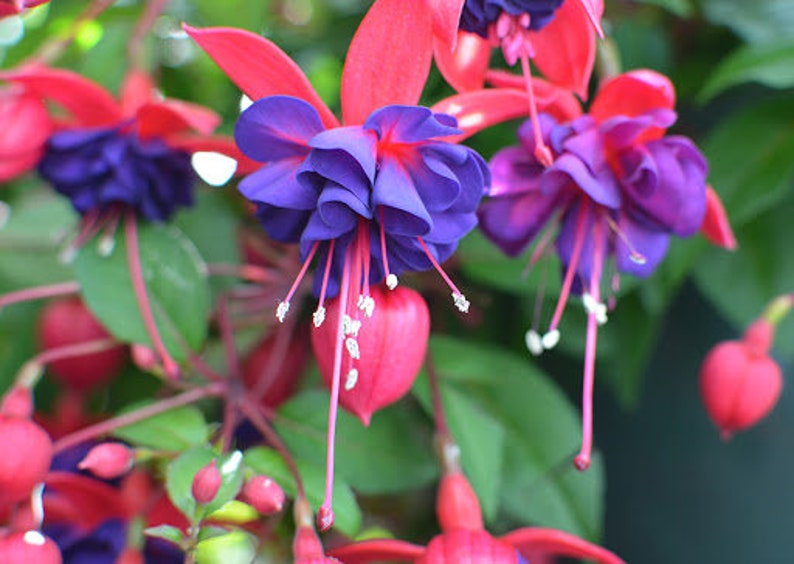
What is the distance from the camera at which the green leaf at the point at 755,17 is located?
830 millimetres

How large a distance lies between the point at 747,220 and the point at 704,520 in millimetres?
296

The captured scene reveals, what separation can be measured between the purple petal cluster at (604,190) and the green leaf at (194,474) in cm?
22

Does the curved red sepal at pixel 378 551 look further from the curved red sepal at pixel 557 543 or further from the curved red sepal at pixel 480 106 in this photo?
the curved red sepal at pixel 480 106

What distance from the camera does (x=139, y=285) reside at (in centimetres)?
70

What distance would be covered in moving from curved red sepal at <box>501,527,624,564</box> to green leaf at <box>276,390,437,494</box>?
127 millimetres

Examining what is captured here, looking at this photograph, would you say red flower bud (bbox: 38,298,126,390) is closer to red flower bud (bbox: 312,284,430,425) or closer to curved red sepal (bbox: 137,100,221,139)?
curved red sepal (bbox: 137,100,221,139)

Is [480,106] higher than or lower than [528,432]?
higher

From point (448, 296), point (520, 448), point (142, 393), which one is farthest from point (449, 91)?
point (142, 393)

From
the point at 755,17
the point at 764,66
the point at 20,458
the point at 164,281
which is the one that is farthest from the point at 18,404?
the point at 755,17

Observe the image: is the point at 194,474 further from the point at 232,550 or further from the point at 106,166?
the point at 232,550

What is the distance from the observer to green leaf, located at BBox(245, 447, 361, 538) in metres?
0.57

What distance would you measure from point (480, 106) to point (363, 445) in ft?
0.93

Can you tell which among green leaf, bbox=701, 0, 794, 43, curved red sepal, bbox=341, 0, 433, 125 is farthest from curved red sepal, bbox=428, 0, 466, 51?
green leaf, bbox=701, 0, 794, 43

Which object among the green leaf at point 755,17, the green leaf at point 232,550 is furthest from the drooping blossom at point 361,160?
the green leaf at point 755,17
